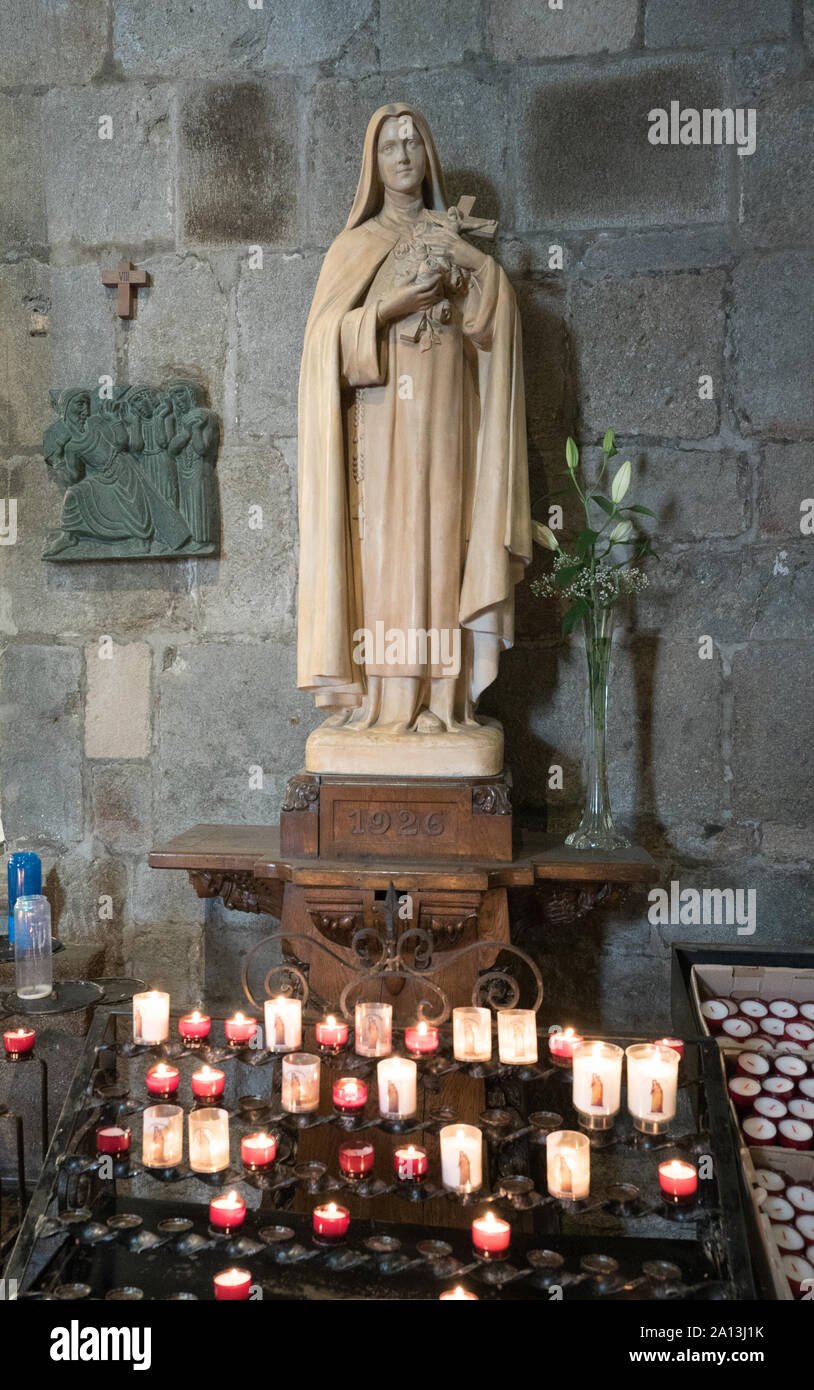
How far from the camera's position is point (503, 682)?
10.4ft

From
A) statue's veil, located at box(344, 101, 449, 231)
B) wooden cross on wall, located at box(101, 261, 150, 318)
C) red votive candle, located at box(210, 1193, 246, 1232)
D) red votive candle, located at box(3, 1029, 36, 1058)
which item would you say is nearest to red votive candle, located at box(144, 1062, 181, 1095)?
red votive candle, located at box(210, 1193, 246, 1232)

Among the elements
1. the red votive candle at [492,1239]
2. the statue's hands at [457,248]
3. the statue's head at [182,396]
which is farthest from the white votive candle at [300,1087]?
the statue's head at [182,396]

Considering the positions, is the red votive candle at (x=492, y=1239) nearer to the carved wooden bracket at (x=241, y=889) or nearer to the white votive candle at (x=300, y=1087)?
the white votive candle at (x=300, y=1087)

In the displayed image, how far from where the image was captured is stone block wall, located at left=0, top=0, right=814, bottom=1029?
3062mm

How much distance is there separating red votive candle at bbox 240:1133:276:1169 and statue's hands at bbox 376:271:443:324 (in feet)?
6.45

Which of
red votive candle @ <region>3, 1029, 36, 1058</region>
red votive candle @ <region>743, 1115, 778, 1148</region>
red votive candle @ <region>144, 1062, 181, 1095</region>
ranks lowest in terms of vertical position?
red votive candle @ <region>743, 1115, 778, 1148</region>

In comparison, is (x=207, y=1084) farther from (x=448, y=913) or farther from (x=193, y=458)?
(x=193, y=458)

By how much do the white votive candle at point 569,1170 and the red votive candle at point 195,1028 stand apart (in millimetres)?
798

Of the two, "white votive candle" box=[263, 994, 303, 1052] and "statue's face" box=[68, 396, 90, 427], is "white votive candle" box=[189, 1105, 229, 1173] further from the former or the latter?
"statue's face" box=[68, 396, 90, 427]

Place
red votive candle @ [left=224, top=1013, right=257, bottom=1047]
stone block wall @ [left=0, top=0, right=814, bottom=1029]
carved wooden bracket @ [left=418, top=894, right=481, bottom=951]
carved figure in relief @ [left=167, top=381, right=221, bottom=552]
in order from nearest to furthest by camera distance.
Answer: red votive candle @ [left=224, top=1013, right=257, bottom=1047] → carved wooden bracket @ [left=418, top=894, right=481, bottom=951] → stone block wall @ [left=0, top=0, right=814, bottom=1029] → carved figure in relief @ [left=167, top=381, right=221, bottom=552]

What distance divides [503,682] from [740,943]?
41.5 inches

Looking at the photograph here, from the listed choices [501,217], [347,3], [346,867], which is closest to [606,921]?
[346,867]

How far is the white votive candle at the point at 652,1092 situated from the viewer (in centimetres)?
183
